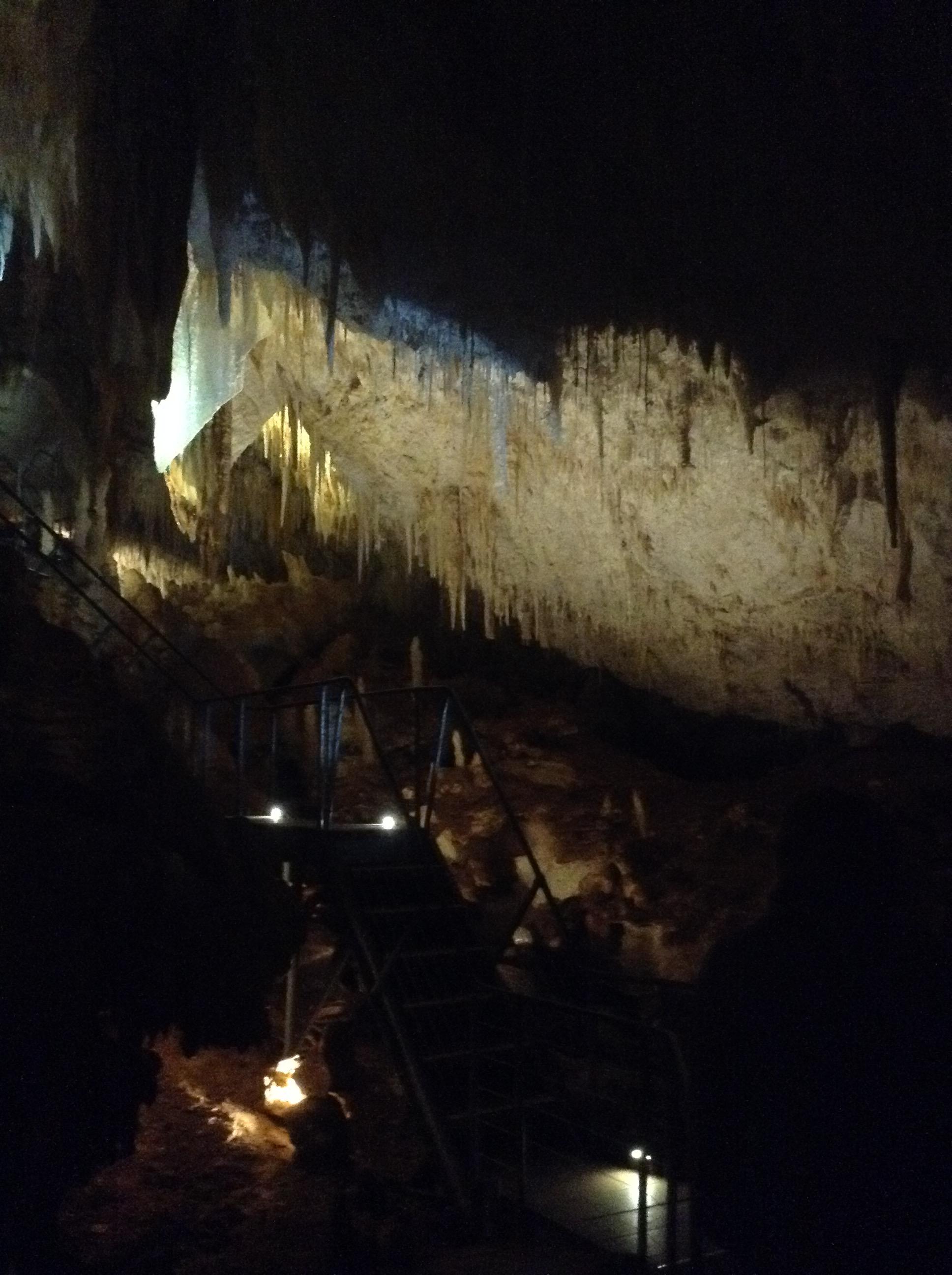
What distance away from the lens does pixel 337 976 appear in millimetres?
6957

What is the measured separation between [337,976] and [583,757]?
6.61m

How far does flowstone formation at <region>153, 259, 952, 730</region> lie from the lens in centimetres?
899

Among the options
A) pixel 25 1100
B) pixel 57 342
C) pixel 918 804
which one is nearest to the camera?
pixel 25 1100

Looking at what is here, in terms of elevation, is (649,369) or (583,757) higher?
(649,369)

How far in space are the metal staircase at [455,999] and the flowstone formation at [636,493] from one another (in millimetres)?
3197

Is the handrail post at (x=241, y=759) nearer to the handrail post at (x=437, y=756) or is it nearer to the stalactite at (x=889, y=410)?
the handrail post at (x=437, y=756)

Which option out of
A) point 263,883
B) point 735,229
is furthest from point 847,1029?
point 735,229

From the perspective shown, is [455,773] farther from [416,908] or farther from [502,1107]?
[502,1107]

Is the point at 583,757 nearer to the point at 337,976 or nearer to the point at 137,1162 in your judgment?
the point at 337,976

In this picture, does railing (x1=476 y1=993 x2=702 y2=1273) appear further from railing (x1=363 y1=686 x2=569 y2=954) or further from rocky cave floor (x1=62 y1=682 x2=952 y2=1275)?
railing (x1=363 y1=686 x2=569 y2=954)

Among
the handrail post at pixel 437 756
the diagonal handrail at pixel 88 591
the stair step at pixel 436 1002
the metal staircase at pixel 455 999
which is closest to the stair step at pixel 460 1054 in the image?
the metal staircase at pixel 455 999

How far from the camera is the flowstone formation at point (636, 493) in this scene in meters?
8.99

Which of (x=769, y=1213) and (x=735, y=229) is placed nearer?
(x=769, y=1213)

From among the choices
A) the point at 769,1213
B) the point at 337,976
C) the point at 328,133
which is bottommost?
the point at 337,976
